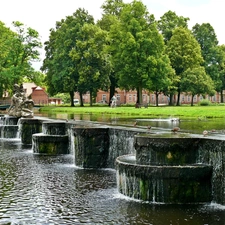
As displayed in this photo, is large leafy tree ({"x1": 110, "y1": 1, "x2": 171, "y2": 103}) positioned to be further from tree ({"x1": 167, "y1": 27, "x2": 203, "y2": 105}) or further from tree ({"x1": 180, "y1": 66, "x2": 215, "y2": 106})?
tree ({"x1": 167, "y1": 27, "x2": 203, "y2": 105})

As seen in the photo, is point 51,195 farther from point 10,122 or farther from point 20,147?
point 10,122

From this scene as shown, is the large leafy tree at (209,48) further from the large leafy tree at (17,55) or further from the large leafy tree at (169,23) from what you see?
the large leafy tree at (17,55)

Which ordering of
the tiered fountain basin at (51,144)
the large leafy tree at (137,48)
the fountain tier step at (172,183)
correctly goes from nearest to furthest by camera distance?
the fountain tier step at (172,183) → the tiered fountain basin at (51,144) → the large leafy tree at (137,48)

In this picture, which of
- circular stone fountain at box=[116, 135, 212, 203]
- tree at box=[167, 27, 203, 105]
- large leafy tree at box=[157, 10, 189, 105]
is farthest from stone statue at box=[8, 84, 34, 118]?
large leafy tree at box=[157, 10, 189, 105]

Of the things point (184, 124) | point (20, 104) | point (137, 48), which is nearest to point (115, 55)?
point (137, 48)

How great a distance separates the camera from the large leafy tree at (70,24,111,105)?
6100cm

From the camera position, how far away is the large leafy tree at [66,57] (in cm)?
6247

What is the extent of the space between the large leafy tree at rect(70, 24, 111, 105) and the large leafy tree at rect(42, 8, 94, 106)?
1256 mm

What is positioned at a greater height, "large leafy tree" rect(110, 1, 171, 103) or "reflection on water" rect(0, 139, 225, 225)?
"large leafy tree" rect(110, 1, 171, 103)

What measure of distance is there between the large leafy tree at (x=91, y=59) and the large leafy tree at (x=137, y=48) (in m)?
3.51

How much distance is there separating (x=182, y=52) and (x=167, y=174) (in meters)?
61.4

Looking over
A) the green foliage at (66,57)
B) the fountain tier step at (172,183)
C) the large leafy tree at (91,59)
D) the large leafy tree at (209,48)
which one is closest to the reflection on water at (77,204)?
the fountain tier step at (172,183)

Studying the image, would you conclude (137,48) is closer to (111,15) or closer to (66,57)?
(66,57)

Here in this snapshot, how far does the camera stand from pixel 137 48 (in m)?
55.7
